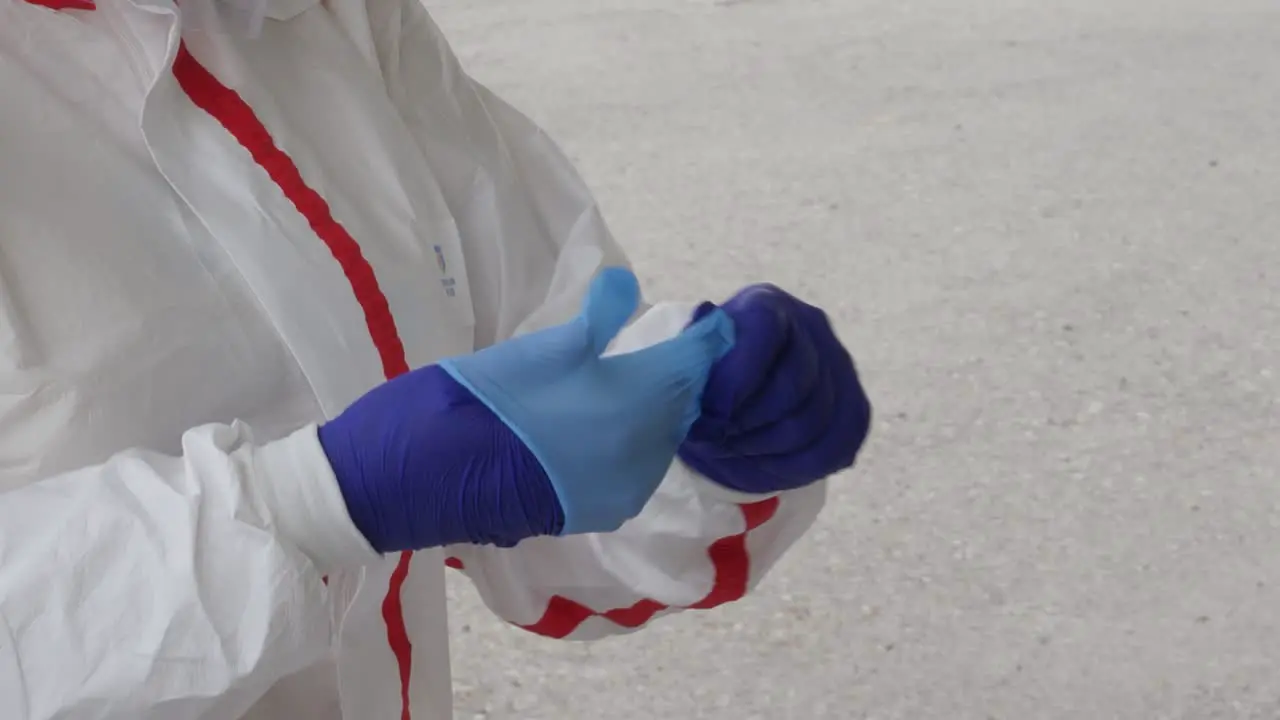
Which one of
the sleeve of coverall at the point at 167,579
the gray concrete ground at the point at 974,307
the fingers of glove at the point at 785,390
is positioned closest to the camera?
the sleeve of coverall at the point at 167,579

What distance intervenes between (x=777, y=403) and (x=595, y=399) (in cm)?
7

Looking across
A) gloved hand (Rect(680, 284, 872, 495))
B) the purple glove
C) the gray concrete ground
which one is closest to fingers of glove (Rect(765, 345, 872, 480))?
gloved hand (Rect(680, 284, 872, 495))

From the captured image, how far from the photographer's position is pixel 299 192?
18.4 inches

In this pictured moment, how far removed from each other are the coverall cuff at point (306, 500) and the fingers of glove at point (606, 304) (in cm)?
9

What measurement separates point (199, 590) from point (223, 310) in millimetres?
135

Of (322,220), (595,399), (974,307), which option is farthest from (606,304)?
(974,307)

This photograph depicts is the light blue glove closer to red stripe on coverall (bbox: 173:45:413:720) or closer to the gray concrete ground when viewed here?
red stripe on coverall (bbox: 173:45:413:720)

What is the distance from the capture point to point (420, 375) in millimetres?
379

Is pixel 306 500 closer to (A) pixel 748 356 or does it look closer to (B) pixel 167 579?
(B) pixel 167 579

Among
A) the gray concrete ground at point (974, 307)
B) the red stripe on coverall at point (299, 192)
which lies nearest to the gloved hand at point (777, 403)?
the red stripe on coverall at point (299, 192)

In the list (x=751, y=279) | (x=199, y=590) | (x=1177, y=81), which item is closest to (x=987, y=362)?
(x=751, y=279)

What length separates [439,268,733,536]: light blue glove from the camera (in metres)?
0.38

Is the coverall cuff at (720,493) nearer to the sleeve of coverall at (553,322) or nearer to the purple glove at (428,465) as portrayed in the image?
the sleeve of coverall at (553,322)

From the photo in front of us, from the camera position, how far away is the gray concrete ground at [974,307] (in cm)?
107
